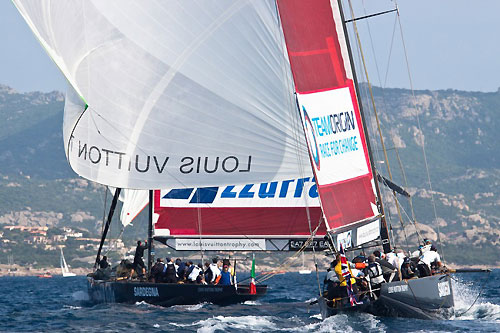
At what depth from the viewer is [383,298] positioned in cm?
2088

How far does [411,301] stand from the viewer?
21344 mm

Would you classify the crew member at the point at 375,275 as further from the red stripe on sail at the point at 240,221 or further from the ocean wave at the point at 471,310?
the red stripe on sail at the point at 240,221

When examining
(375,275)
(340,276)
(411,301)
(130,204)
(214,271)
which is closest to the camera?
(340,276)

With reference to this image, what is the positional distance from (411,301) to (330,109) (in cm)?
541

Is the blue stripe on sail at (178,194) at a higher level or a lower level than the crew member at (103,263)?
higher

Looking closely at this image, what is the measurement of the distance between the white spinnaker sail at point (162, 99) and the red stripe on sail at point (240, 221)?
15.4 ft

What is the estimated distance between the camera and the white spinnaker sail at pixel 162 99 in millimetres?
25406

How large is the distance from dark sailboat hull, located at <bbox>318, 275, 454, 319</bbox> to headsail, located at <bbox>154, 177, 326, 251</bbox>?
8511 mm

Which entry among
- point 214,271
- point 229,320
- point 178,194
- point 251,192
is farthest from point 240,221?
point 229,320

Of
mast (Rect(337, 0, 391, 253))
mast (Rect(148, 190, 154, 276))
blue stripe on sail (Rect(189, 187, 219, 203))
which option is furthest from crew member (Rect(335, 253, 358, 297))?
blue stripe on sail (Rect(189, 187, 219, 203))

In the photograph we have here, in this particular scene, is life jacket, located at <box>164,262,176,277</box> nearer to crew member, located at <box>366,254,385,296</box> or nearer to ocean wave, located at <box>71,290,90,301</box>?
ocean wave, located at <box>71,290,90,301</box>

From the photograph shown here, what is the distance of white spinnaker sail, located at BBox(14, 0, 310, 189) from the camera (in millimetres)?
25406

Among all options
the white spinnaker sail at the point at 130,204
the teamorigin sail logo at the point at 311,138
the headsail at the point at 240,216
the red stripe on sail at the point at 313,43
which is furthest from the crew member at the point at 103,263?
the red stripe on sail at the point at 313,43

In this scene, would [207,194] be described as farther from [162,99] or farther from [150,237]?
[162,99]
